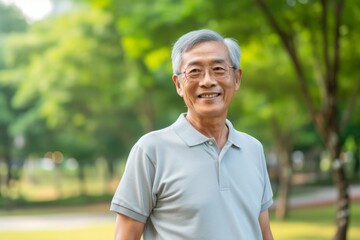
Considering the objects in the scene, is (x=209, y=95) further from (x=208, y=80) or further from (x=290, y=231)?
(x=290, y=231)

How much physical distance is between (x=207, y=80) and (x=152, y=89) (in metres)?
19.2

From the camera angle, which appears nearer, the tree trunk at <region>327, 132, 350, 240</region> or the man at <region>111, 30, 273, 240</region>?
the man at <region>111, 30, 273, 240</region>

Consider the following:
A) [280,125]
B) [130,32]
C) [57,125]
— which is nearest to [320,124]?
[130,32]

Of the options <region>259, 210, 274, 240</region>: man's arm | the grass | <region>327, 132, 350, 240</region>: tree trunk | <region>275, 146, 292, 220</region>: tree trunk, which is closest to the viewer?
<region>259, 210, 274, 240</region>: man's arm

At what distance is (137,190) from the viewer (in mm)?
2119

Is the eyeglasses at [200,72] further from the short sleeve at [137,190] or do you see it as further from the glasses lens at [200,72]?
the short sleeve at [137,190]

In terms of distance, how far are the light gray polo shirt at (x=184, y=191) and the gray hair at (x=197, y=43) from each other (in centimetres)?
24

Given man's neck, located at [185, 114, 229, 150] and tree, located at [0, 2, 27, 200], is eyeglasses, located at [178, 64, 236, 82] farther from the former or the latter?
tree, located at [0, 2, 27, 200]

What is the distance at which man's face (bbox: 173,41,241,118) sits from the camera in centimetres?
220

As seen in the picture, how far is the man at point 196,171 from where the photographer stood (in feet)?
6.95

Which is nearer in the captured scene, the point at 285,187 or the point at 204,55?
the point at 204,55

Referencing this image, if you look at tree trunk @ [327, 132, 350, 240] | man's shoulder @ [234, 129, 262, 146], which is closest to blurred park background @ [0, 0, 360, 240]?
tree trunk @ [327, 132, 350, 240]

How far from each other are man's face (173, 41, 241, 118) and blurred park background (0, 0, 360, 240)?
7286 mm

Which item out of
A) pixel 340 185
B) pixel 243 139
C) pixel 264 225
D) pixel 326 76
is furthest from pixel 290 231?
pixel 243 139
